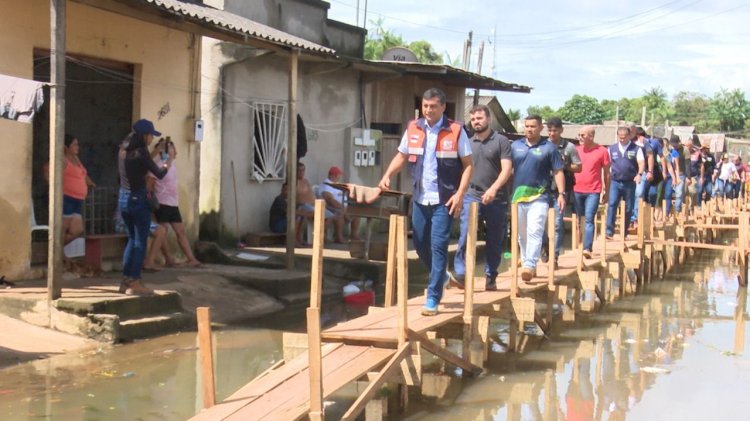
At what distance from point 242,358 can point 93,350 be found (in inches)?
52.0

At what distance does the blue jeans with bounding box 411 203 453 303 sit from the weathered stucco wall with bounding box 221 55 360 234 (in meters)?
7.39

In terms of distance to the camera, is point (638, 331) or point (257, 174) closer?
point (638, 331)

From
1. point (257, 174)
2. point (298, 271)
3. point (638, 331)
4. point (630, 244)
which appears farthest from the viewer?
point (257, 174)

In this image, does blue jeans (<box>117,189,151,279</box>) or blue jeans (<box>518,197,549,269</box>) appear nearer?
blue jeans (<box>117,189,151,279</box>)

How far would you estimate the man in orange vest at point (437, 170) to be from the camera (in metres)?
7.68

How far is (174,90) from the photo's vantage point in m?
12.9

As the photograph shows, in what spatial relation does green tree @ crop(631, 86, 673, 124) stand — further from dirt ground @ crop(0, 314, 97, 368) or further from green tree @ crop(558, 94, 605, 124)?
dirt ground @ crop(0, 314, 97, 368)

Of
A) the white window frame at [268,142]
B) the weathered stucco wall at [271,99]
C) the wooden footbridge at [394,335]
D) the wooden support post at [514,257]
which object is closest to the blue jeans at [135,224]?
the wooden footbridge at [394,335]

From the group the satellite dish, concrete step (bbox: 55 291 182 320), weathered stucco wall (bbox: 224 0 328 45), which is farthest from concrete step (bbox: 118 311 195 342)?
the satellite dish

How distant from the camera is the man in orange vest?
7.68m

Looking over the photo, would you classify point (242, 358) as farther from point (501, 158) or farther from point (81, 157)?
point (81, 157)

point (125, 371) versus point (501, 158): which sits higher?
point (501, 158)

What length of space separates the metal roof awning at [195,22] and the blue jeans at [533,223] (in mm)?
3768

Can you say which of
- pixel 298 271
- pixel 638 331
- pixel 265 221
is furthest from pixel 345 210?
pixel 638 331
